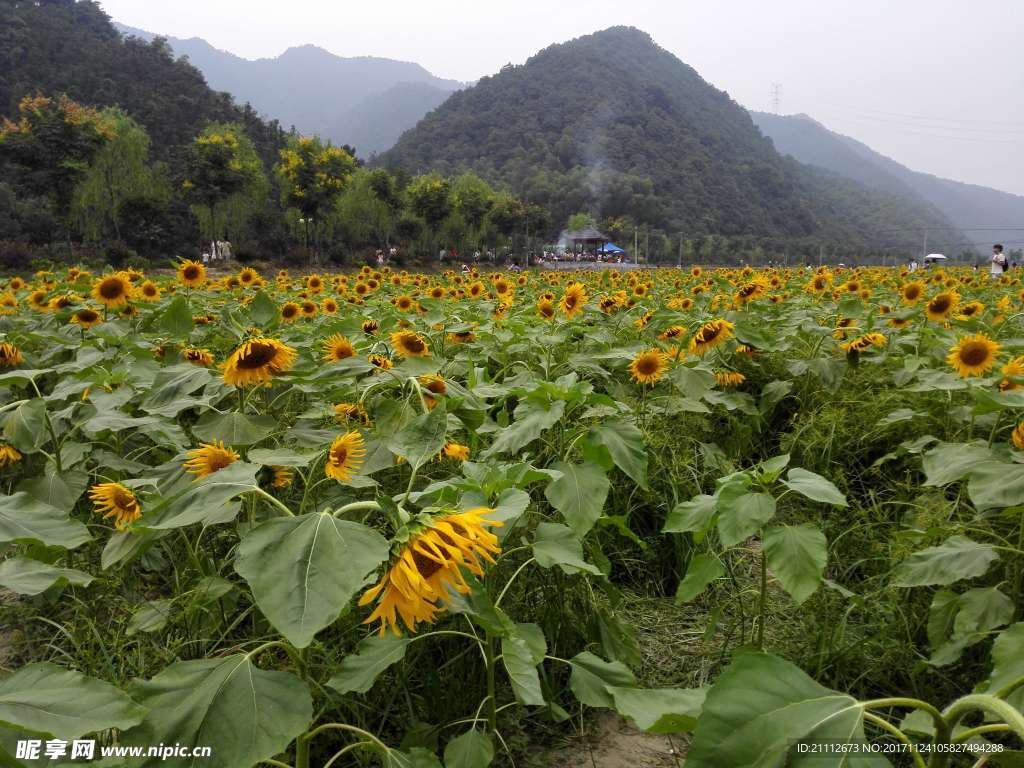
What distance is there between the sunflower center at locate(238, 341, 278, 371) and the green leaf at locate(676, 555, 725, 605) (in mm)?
1255

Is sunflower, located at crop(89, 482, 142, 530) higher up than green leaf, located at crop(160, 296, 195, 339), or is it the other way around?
green leaf, located at crop(160, 296, 195, 339)

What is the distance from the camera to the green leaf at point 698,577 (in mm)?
1351

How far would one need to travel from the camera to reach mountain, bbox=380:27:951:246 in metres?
81.1

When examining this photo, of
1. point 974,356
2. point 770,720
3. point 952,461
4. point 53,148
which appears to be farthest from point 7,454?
point 53,148

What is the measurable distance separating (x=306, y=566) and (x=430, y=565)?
17cm

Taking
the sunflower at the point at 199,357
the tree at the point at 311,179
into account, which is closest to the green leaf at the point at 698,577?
the sunflower at the point at 199,357

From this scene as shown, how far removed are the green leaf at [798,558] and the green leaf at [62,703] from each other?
1.09 metres

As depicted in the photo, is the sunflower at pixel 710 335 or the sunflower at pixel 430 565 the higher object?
the sunflower at pixel 710 335

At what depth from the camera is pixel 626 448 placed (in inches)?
59.6

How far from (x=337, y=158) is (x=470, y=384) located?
102 ft

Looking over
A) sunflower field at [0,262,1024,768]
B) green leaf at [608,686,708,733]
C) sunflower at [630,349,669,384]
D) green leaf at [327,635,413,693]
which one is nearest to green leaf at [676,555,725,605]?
sunflower field at [0,262,1024,768]

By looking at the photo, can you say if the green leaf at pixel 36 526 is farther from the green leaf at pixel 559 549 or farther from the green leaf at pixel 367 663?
the green leaf at pixel 559 549

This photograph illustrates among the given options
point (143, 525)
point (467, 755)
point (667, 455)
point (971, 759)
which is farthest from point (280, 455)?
point (667, 455)

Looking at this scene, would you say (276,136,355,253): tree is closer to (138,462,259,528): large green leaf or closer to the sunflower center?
the sunflower center
